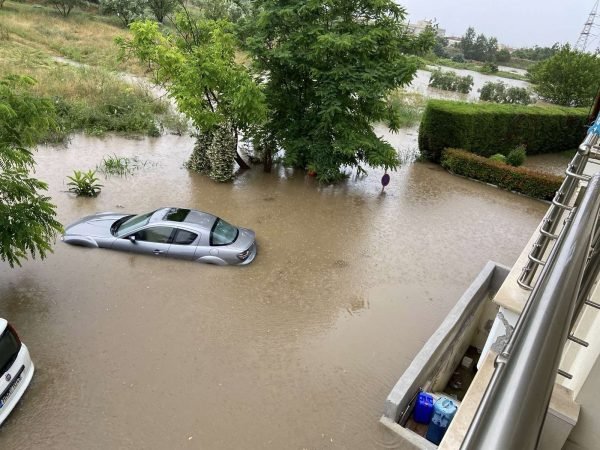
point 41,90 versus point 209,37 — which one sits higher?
point 209,37

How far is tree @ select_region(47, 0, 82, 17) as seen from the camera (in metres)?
39.5

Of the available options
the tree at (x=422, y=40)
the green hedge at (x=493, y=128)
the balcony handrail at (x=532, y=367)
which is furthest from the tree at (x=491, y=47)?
the balcony handrail at (x=532, y=367)

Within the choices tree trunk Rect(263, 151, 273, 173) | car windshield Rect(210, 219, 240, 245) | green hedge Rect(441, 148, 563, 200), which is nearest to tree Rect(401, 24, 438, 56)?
green hedge Rect(441, 148, 563, 200)

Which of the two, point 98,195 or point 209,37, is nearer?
point 98,195

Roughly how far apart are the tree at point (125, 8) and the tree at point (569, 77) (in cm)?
3474

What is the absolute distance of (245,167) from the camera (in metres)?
15.9

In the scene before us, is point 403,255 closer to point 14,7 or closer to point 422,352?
point 422,352

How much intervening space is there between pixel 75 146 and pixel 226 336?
11829 millimetres

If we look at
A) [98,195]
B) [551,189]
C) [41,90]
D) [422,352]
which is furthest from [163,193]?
[551,189]

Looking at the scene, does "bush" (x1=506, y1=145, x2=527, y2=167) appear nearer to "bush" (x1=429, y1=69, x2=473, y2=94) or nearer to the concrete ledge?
the concrete ledge

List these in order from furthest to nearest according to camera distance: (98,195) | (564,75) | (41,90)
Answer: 1. (564,75)
2. (41,90)
3. (98,195)

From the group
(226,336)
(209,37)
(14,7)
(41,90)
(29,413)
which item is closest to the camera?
(29,413)

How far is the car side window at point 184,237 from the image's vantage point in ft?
31.6

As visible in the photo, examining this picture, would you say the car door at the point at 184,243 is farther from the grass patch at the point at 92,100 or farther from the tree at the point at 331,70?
the grass patch at the point at 92,100
